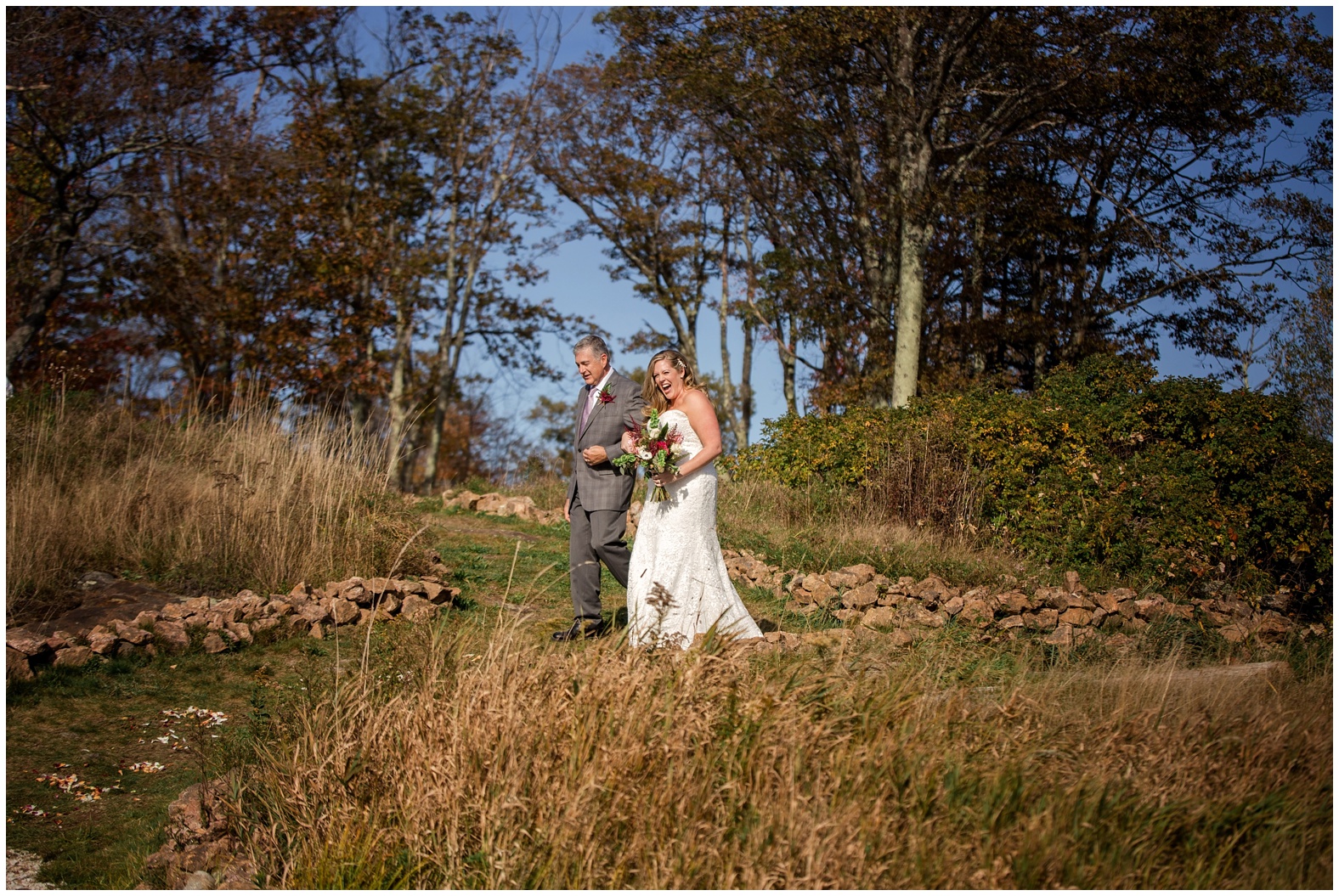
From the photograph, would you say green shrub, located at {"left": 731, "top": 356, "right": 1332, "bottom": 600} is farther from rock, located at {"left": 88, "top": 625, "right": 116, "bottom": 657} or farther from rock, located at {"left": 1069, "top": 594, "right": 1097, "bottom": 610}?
rock, located at {"left": 88, "top": 625, "right": 116, "bottom": 657}

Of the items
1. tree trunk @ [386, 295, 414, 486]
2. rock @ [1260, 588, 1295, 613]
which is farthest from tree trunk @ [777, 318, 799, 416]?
rock @ [1260, 588, 1295, 613]

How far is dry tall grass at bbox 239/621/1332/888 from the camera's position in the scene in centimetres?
335

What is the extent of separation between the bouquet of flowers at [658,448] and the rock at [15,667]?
3.69m

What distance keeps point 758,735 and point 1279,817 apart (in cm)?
183

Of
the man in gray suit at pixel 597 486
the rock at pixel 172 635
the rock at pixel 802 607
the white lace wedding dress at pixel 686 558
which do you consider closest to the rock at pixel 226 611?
the rock at pixel 172 635

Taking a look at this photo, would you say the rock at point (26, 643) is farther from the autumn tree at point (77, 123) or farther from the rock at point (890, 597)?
the autumn tree at point (77, 123)

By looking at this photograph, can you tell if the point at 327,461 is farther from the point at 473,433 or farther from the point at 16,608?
the point at 473,433

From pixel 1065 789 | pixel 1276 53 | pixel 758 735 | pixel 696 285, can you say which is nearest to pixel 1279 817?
pixel 1065 789

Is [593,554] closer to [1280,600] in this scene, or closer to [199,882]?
[199,882]

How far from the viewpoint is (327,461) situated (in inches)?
354

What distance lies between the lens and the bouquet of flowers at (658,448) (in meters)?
5.74

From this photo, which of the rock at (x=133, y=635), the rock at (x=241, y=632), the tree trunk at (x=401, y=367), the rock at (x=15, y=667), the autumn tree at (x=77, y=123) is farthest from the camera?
the tree trunk at (x=401, y=367)

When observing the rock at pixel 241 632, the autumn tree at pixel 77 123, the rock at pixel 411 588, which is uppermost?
the autumn tree at pixel 77 123

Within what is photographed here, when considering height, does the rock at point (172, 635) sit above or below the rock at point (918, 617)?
below
